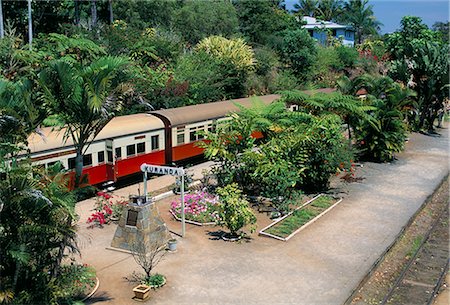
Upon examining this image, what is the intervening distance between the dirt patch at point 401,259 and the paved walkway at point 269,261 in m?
0.28

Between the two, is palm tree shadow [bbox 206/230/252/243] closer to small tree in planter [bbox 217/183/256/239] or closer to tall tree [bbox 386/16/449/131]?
small tree in planter [bbox 217/183/256/239]

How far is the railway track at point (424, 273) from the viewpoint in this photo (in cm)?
1352

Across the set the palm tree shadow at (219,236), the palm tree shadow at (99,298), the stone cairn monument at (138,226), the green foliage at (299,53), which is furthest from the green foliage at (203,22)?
the palm tree shadow at (99,298)

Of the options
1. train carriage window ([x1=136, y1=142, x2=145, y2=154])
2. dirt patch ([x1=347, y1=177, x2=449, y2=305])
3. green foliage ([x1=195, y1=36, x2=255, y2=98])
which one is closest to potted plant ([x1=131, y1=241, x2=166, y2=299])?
dirt patch ([x1=347, y1=177, x2=449, y2=305])

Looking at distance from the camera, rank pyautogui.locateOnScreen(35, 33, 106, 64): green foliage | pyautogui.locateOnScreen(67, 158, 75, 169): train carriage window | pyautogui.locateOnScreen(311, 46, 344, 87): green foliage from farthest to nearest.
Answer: pyautogui.locateOnScreen(311, 46, 344, 87): green foliage
pyautogui.locateOnScreen(35, 33, 106, 64): green foliage
pyautogui.locateOnScreen(67, 158, 75, 169): train carriage window

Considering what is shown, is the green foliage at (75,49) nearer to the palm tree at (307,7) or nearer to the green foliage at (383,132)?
the green foliage at (383,132)

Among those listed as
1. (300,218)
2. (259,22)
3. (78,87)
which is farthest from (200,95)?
(259,22)

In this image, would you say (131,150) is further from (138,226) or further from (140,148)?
(138,226)

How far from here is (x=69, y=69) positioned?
13078mm

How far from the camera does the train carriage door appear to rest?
20.5 meters

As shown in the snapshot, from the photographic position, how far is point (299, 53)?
46.6 m

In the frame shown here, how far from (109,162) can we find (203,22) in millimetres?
34029

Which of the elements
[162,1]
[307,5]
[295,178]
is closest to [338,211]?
[295,178]

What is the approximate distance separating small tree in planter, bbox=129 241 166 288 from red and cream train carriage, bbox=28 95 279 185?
5.17 metres
